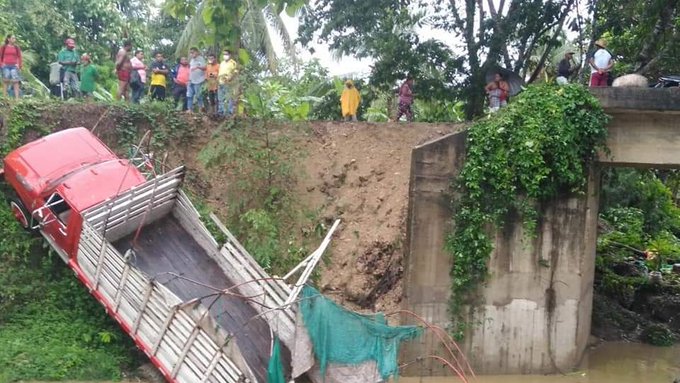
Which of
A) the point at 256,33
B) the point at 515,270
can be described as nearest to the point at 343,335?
the point at 515,270

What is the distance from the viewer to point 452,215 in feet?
45.9

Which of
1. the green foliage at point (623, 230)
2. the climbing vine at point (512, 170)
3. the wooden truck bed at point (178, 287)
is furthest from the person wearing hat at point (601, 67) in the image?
the wooden truck bed at point (178, 287)

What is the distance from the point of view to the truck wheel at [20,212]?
13531 mm

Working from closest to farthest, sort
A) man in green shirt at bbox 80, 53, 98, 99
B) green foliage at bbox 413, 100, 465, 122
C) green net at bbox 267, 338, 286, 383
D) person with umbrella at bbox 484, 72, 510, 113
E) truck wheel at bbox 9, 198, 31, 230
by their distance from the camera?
green net at bbox 267, 338, 286, 383 < truck wheel at bbox 9, 198, 31, 230 < person with umbrella at bbox 484, 72, 510, 113 < man in green shirt at bbox 80, 53, 98, 99 < green foliage at bbox 413, 100, 465, 122

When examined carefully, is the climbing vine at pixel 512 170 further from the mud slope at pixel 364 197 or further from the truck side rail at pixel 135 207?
the truck side rail at pixel 135 207

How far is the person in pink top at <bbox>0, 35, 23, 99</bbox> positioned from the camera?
16.5 meters

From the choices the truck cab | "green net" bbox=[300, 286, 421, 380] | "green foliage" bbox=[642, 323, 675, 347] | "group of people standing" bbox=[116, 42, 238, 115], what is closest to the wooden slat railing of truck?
the truck cab

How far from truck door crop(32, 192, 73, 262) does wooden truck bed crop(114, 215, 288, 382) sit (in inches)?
33.4

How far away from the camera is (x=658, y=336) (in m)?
17.2

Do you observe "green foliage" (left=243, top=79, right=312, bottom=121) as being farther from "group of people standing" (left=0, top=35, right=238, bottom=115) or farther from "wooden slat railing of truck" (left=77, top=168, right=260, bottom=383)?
"wooden slat railing of truck" (left=77, top=168, right=260, bottom=383)

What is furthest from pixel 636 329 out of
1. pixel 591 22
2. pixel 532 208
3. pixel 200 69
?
pixel 200 69

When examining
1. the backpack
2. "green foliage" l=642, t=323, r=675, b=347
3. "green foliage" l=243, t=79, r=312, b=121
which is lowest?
"green foliage" l=642, t=323, r=675, b=347

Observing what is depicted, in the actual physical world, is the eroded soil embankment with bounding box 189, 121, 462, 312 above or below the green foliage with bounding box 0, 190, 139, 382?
above

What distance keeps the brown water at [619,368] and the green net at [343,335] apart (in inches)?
122
